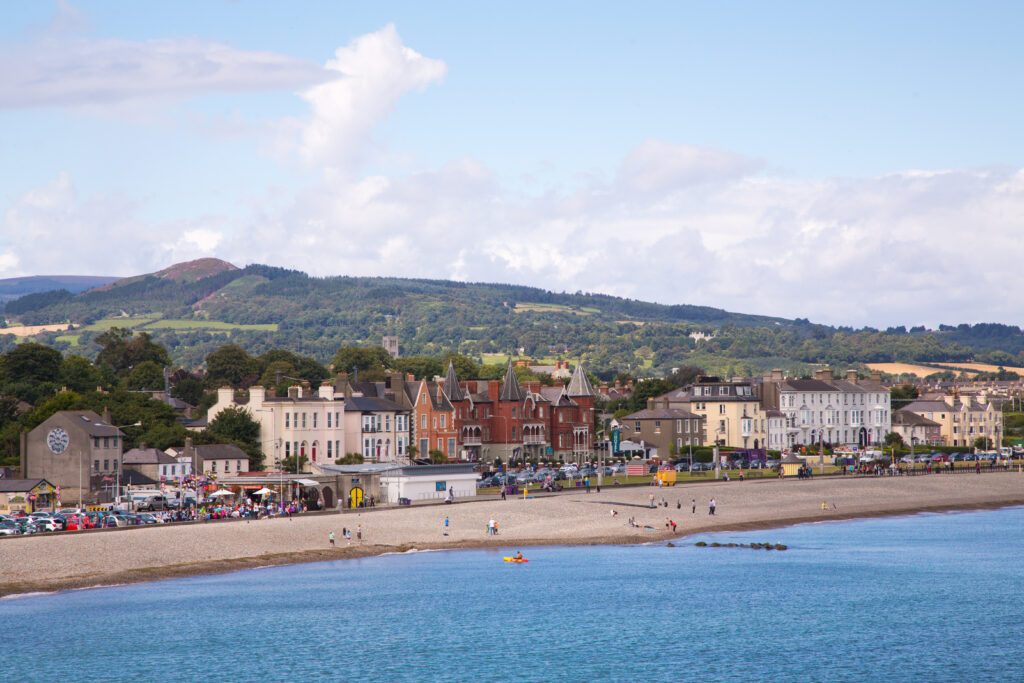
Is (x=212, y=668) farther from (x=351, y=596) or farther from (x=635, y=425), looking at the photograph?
(x=635, y=425)

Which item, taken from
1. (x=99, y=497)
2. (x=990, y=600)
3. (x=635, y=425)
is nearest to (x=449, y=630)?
(x=990, y=600)

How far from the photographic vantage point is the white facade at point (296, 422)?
376 feet

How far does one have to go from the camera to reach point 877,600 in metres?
70.1

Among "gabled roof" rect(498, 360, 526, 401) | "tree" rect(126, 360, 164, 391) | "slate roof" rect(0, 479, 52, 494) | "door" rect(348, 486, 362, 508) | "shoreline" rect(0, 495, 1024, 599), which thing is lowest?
"shoreline" rect(0, 495, 1024, 599)

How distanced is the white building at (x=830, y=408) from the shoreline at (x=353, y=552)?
5069cm

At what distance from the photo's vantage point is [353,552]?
271ft

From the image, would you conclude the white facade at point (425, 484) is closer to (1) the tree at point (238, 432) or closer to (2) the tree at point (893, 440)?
(1) the tree at point (238, 432)

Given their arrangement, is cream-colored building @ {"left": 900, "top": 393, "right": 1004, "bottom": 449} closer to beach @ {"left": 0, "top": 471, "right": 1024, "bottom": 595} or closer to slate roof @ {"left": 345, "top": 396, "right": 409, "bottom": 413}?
beach @ {"left": 0, "top": 471, "right": 1024, "bottom": 595}

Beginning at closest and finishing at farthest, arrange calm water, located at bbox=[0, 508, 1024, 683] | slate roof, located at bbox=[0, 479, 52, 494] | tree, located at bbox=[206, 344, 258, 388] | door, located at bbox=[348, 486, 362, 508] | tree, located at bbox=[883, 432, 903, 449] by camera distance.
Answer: calm water, located at bbox=[0, 508, 1024, 683] → slate roof, located at bbox=[0, 479, 52, 494] → door, located at bbox=[348, 486, 362, 508] → tree, located at bbox=[883, 432, 903, 449] → tree, located at bbox=[206, 344, 258, 388]

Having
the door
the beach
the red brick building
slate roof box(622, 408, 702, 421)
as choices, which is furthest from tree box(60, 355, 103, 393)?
the beach

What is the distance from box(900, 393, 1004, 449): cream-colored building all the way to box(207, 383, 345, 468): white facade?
337ft

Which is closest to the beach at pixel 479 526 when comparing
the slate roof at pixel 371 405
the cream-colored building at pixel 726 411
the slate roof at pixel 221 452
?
the slate roof at pixel 221 452

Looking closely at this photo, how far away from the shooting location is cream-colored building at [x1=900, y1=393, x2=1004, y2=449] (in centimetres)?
19388

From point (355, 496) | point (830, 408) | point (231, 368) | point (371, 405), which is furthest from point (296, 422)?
point (830, 408)
